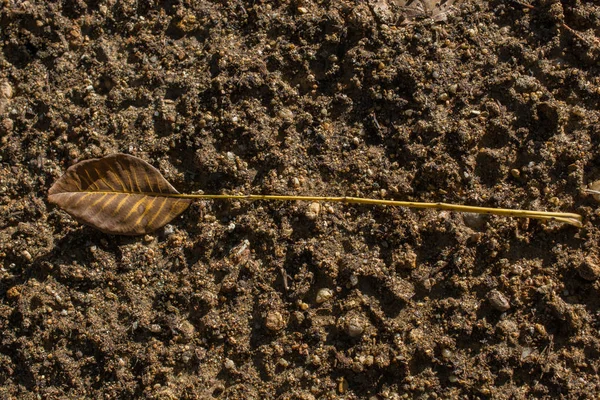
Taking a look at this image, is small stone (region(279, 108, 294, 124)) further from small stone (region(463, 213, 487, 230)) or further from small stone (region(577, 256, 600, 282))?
small stone (region(577, 256, 600, 282))

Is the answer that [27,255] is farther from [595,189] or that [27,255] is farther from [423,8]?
[595,189]

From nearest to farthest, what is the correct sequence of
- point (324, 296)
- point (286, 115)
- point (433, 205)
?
point (433, 205) → point (324, 296) → point (286, 115)

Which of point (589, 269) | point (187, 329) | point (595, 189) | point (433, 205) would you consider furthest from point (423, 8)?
point (187, 329)

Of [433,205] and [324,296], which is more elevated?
[433,205]

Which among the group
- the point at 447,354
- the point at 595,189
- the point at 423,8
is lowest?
the point at 447,354

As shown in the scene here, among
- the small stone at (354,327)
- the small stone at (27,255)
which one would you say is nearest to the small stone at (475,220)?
the small stone at (354,327)

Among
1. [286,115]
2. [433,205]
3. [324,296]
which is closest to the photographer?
[433,205]

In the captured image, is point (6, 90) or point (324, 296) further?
point (6, 90)

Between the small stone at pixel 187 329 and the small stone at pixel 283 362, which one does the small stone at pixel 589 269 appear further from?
the small stone at pixel 187 329
